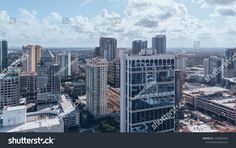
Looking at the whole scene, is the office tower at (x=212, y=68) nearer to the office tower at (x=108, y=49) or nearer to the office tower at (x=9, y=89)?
the office tower at (x=108, y=49)

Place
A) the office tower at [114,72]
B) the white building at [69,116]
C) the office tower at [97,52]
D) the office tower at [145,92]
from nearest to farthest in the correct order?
1. the office tower at [145,92]
2. the white building at [69,116]
3. the office tower at [97,52]
4. the office tower at [114,72]

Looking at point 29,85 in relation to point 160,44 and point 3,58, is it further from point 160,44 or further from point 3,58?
point 160,44

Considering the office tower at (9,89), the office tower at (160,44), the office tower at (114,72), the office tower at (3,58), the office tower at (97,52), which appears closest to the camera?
the office tower at (160,44)

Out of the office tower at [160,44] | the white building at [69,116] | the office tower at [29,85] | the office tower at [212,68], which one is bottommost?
the white building at [69,116]

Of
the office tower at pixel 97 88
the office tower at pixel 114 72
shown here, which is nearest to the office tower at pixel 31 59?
the office tower at pixel 97 88

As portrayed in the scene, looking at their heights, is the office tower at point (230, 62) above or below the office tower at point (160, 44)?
below

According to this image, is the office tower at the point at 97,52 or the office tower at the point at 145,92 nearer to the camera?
the office tower at the point at 145,92

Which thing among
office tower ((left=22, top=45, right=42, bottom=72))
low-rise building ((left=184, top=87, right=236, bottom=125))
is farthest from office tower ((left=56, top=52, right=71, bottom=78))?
low-rise building ((left=184, top=87, right=236, bottom=125))
